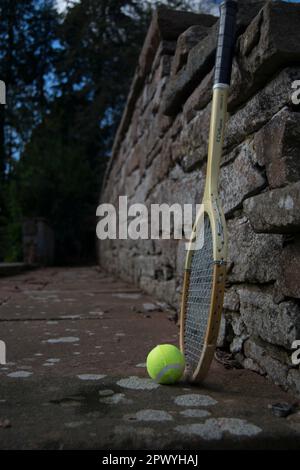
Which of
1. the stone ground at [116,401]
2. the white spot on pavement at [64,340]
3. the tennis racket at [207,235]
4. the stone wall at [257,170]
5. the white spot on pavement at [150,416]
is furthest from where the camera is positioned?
the white spot on pavement at [64,340]

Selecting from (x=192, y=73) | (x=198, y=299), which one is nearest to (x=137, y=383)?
(x=198, y=299)

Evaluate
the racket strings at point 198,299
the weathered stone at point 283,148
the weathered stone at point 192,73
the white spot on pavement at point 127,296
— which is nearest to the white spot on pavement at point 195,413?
the racket strings at point 198,299

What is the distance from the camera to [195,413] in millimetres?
1117

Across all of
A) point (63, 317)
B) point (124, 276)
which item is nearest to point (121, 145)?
point (124, 276)

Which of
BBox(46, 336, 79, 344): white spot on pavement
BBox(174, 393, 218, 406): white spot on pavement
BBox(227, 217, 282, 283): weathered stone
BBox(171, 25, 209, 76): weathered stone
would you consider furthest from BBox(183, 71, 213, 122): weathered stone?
BBox(174, 393, 218, 406): white spot on pavement

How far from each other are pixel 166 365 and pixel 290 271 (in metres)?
0.46

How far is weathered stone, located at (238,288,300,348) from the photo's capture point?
1278mm

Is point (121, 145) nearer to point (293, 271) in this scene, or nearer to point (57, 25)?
point (293, 271)

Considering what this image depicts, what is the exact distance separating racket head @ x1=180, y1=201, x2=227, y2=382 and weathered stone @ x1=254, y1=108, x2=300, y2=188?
0.21 metres

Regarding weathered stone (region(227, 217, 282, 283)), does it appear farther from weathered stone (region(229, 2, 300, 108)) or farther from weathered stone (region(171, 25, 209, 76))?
weathered stone (region(171, 25, 209, 76))

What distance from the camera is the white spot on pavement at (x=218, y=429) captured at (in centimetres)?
98

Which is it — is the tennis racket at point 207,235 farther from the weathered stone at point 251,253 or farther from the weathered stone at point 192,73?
the weathered stone at point 192,73

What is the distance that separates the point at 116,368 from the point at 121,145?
5.03 m

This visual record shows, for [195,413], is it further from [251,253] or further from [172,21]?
[172,21]
